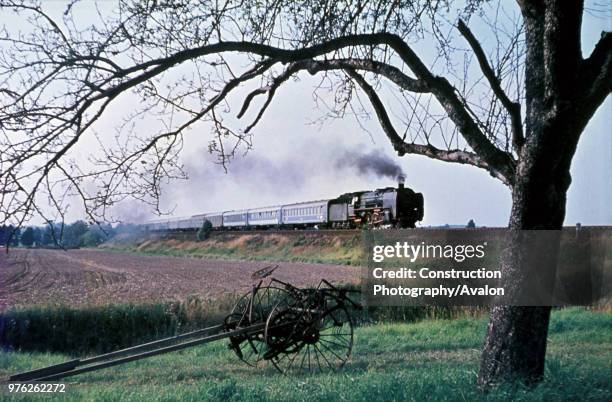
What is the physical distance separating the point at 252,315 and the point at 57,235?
5.87 feet

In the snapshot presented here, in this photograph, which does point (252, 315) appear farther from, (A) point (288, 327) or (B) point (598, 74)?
(B) point (598, 74)

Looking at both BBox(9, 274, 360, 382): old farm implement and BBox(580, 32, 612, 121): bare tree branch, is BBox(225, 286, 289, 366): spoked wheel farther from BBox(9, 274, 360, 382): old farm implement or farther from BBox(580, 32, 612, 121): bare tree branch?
BBox(580, 32, 612, 121): bare tree branch

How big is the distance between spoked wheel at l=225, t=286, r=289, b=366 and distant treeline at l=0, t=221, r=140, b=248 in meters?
1.32

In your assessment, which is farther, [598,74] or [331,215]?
[331,215]

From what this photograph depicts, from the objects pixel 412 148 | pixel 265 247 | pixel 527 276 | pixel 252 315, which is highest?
pixel 412 148

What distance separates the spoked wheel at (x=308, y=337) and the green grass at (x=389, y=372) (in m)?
0.12

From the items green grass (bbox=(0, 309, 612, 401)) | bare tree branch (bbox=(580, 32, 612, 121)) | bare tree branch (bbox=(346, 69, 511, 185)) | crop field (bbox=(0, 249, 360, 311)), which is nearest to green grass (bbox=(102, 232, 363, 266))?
crop field (bbox=(0, 249, 360, 311))

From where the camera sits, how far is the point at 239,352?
14.5 ft

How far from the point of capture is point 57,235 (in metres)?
3.02

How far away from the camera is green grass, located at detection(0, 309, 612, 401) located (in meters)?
3.01

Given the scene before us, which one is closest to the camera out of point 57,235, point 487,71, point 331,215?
point 57,235

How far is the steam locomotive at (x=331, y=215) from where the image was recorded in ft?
13.4

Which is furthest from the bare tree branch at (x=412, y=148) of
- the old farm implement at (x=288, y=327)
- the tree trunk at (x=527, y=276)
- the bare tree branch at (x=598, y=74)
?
the old farm implement at (x=288, y=327)

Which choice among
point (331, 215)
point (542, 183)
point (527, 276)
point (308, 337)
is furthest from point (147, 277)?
point (542, 183)
